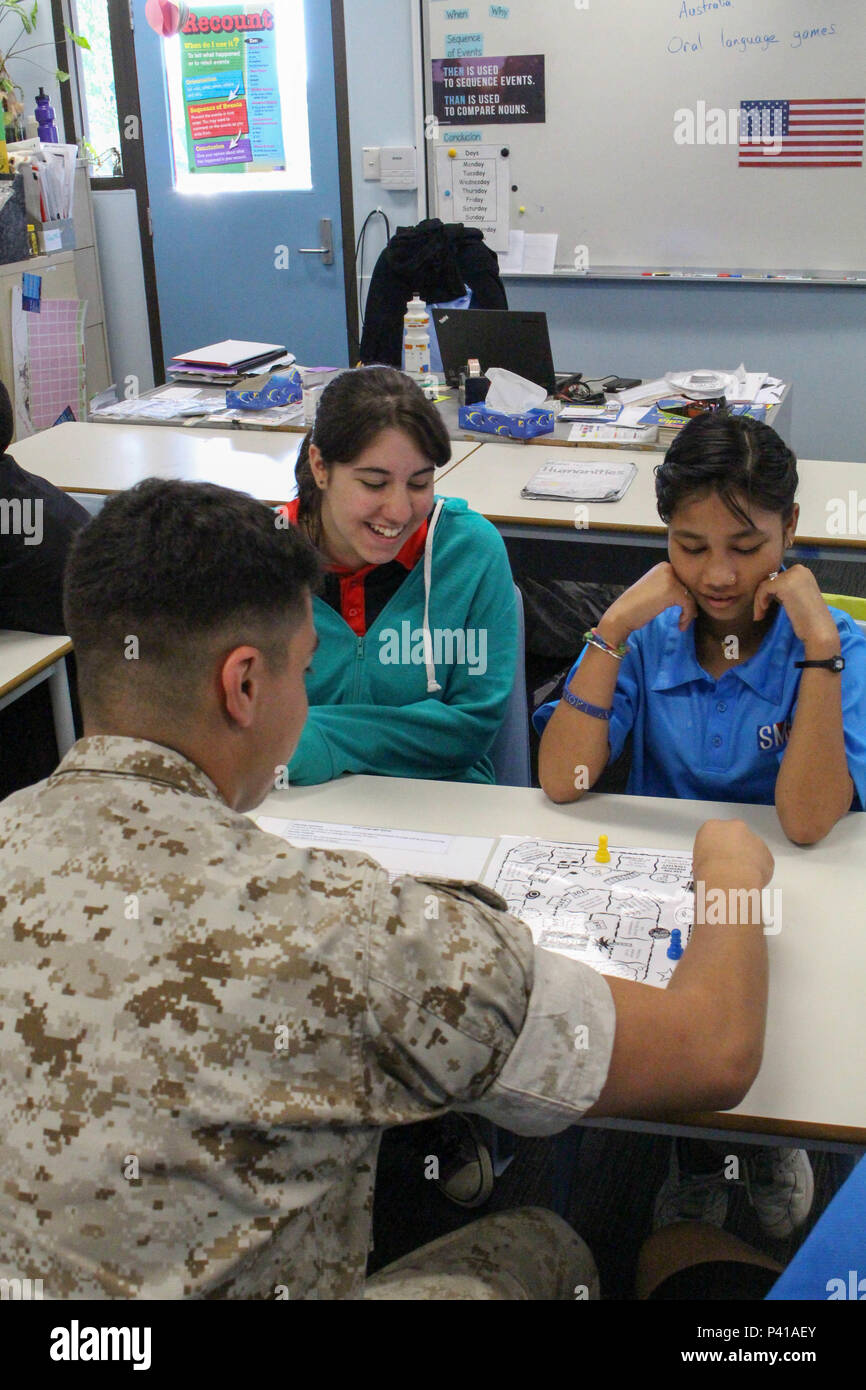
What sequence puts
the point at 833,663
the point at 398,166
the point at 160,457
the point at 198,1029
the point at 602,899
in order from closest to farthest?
the point at 198,1029
the point at 602,899
the point at 833,663
the point at 160,457
the point at 398,166

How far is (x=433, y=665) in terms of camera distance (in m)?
1.90

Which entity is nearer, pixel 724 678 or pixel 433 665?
pixel 724 678

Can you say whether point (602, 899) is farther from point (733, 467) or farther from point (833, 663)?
point (733, 467)

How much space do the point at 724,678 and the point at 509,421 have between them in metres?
1.89

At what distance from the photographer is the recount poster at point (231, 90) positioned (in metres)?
5.26

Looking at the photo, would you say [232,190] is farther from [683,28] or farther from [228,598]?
[228,598]

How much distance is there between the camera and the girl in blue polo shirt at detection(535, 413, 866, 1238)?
165cm

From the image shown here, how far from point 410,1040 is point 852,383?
4616 millimetres

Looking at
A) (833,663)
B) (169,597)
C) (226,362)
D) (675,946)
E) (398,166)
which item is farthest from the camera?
(398,166)

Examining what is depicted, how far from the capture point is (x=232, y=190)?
552cm

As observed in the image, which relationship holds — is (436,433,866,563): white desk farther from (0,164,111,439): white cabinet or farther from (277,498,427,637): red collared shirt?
(0,164,111,439): white cabinet

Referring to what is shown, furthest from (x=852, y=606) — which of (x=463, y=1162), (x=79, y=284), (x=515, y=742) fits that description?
(x=79, y=284)

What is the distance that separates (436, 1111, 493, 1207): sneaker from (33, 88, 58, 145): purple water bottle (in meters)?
4.95

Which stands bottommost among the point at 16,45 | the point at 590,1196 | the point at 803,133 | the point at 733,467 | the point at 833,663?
the point at 590,1196
